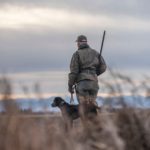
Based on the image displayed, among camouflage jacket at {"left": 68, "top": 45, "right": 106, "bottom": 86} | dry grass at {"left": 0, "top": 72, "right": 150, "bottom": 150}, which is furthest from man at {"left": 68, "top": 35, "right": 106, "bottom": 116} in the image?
dry grass at {"left": 0, "top": 72, "right": 150, "bottom": 150}

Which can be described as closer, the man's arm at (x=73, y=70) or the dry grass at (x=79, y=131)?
the dry grass at (x=79, y=131)

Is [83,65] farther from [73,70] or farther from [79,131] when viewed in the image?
[79,131]

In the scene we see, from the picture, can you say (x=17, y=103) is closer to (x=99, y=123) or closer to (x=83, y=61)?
(x=99, y=123)

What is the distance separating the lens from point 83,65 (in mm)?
15328

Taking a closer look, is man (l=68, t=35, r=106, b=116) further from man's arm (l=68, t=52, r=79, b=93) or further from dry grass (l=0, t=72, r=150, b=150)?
dry grass (l=0, t=72, r=150, b=150)

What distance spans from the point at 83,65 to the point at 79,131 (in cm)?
833

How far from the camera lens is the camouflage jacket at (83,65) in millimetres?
15219

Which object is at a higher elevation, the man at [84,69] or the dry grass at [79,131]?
the dry grass at [79,131]

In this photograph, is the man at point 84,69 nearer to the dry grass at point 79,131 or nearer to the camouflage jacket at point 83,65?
the camouflage jacket at point 83,65

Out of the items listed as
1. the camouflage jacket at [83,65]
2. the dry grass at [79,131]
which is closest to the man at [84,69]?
the camouflage jacket at [83,65]

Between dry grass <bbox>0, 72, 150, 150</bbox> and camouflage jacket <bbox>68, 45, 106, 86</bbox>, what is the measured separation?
755cm

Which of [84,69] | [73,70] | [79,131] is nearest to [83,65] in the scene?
[84,69]

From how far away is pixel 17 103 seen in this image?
5.88 meters

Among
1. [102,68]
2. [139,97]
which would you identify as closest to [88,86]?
[102,68]
